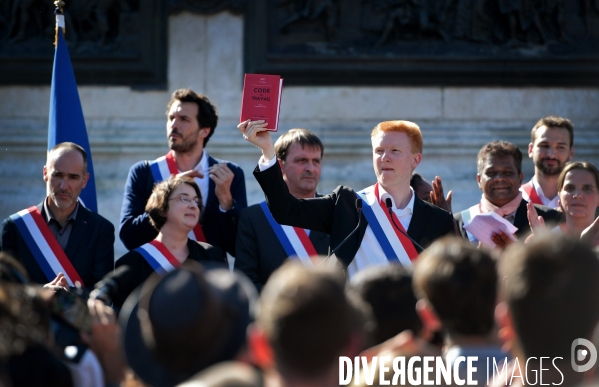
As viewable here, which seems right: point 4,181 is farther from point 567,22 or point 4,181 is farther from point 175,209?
point 567,22

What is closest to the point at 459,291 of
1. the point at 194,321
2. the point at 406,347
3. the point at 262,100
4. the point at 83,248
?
the point at 406,347

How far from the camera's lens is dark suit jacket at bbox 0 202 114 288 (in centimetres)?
573

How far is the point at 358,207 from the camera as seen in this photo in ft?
16.5

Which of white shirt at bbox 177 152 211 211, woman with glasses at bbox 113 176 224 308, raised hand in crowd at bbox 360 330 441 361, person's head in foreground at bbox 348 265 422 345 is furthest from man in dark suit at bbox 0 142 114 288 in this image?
raised hand in crowd at bbox 360 330 441 361

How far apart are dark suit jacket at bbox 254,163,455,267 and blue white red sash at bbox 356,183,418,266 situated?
0.05 metres

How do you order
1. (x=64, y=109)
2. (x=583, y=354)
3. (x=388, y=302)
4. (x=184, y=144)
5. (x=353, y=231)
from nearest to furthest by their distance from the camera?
(x=583, y=354), (x=388, y=302), (x=353, y=231), (x=184, y=144), (x=64, y=109)

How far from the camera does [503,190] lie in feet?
19.4

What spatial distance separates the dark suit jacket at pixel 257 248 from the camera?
5.77m

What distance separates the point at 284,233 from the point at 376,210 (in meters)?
0.97

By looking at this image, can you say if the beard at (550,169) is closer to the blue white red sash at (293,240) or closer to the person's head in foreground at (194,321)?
the blue white red sash at (293,240)

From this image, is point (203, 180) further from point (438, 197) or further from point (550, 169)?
point (550, 169)

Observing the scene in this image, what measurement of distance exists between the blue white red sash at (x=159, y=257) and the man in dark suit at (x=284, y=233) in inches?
16.8

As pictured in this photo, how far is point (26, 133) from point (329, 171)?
270 centimetres

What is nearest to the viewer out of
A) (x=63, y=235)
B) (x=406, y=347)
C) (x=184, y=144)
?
(x=406, y=347)
